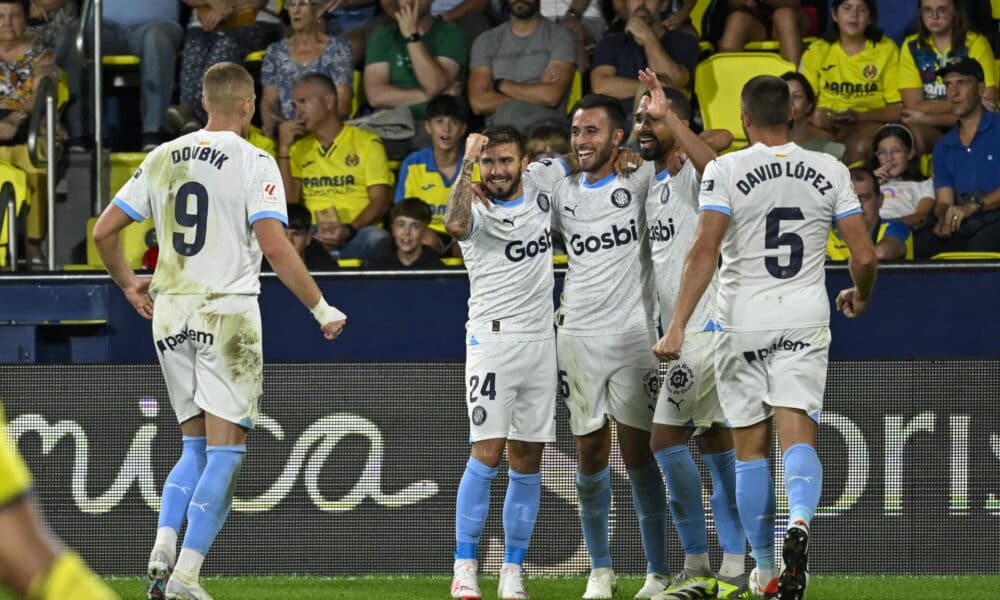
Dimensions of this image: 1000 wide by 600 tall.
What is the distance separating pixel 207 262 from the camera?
6.02 m

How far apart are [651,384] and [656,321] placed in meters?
0.29

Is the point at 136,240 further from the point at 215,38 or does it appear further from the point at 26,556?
the point at 26,556

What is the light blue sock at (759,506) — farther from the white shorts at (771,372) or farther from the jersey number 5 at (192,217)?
the jersey number 5 at (192,217)

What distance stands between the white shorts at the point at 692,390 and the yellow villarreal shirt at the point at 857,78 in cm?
458

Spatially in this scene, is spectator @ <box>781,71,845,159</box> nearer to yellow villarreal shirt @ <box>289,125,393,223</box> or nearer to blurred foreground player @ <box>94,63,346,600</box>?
yellow villarreal shirt @ <box>289,125,393,223</box>

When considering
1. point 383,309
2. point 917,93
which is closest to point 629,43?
point 917,93

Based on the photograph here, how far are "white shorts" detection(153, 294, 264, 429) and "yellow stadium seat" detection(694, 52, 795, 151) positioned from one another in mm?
5300

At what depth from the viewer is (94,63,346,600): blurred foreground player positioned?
236 inches

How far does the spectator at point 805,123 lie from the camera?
9906mm

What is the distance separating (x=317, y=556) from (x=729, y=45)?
207 inches

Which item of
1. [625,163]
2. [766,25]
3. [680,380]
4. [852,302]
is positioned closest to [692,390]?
[680,380]

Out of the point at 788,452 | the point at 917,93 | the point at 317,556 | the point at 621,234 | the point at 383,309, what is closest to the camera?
the point at 788,452

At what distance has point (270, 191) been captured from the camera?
6.06 m

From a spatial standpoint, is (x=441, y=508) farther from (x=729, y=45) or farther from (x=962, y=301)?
(x=729, y=45)
